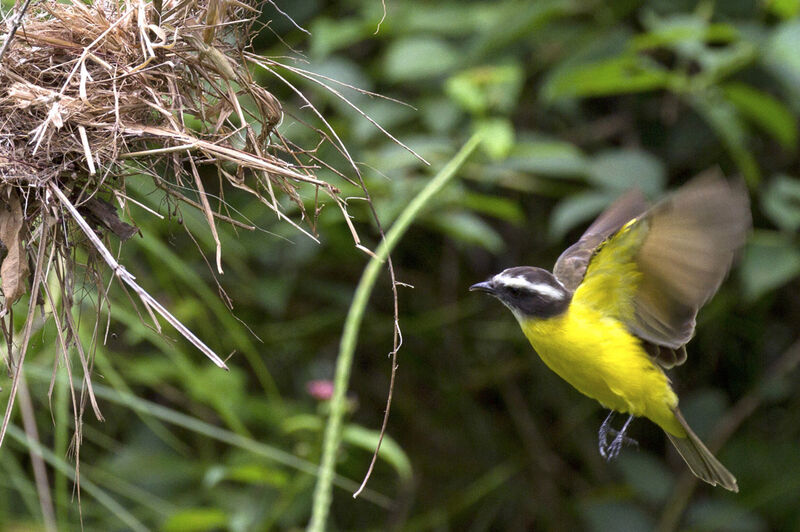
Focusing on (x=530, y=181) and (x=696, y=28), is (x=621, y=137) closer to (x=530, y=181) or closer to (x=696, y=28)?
(x=530, y=181)

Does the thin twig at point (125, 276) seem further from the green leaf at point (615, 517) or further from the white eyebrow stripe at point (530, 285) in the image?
the green leaf at point (615, 517)

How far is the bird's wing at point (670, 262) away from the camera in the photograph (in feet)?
3.99

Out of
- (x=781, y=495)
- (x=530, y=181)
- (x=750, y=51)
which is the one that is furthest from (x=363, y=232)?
(x=781, y=495)

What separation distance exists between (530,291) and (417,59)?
41.5 inches

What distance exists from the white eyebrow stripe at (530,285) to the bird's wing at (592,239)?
130mm

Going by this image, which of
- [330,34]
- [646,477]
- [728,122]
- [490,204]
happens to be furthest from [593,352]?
[646,477]

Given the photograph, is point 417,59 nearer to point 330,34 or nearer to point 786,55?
point 330,34

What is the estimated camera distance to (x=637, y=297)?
4.97ft

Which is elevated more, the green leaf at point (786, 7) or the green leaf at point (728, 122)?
the green leaf at point (786, 7)

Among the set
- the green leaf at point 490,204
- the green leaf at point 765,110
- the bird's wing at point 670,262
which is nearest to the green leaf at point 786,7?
the green leaf at point 765,110

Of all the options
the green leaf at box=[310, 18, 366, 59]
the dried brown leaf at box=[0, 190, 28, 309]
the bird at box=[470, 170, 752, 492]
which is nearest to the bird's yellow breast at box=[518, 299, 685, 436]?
the bird at box=[470, 170, 752, 492]

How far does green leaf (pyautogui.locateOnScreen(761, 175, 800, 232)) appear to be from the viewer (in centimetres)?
222

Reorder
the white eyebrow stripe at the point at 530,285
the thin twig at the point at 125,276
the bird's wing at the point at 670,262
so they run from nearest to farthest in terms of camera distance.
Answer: the thin twig at the point at 125,276 < the bird's wing at the point at 670,262 < the white eyebrow stripe at the point at 530,285

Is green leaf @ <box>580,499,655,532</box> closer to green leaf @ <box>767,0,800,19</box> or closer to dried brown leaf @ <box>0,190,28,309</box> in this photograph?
green leaf @ <box>767,0,800,19</box>
